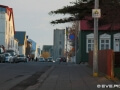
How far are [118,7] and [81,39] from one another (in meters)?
28.2

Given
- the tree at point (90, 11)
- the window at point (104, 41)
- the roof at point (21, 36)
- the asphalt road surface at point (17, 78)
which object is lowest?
the asphalt road surface at point (17, 78)

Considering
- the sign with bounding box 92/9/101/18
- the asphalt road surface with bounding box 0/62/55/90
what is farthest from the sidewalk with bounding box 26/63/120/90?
the sign with bounding box 92/9/101/18

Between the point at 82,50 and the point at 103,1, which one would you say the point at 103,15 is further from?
the point at 82,50

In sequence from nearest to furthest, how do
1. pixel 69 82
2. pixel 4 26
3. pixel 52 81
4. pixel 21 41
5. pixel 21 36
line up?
pixel 69 82 < pixel 52 81 < pixel 4 26 < pixel 21 41 < pixel 21 36

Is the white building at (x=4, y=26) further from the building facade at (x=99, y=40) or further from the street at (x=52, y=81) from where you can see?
the street at (x=52, y=81)

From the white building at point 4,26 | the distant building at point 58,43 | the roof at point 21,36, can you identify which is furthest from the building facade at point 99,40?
the distant building at point 58,43

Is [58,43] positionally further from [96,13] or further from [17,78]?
[96,13]

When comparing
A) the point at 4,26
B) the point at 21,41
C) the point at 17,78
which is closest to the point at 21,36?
the point at 21,41

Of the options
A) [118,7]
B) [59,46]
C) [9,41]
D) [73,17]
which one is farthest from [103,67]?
[59,46]

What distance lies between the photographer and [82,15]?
32219 mm

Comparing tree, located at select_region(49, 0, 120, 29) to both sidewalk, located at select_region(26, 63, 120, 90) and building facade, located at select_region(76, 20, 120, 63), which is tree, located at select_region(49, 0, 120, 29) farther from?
building facade, located at select_region(76, 20, 120, 63)

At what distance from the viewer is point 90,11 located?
3138 cm

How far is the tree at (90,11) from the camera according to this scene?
24.3 metres

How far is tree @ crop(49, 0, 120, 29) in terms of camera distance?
24.3 m
